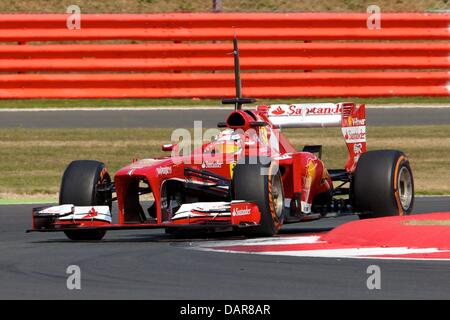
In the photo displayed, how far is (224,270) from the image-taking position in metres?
10.1

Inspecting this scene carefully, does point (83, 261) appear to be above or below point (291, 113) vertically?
below

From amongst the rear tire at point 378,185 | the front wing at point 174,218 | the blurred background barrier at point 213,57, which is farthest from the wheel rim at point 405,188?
the blurred background barrier at point 213,57

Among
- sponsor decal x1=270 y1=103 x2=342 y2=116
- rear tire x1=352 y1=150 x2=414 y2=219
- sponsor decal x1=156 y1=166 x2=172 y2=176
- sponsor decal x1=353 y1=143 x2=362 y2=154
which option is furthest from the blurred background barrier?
sponsor decal x1=156 y1=166 x2=172 y2=176

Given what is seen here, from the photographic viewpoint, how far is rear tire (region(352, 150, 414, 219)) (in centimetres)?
1323

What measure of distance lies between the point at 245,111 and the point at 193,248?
235cm

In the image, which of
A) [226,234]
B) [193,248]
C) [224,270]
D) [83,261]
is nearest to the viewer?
[224,270]

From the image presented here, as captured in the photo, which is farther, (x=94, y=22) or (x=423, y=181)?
(x=94, y=22)

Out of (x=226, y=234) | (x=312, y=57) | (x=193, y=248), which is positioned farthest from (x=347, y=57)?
(x=193, y=248)

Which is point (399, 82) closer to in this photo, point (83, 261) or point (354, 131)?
point (354, 131)

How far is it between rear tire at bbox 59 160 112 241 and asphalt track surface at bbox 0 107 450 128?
9432 mm

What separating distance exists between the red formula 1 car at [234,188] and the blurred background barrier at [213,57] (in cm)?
992

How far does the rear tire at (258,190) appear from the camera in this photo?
A: 476 inches

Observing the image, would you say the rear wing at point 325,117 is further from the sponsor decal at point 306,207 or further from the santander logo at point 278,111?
the sponsor decal at point 306,207

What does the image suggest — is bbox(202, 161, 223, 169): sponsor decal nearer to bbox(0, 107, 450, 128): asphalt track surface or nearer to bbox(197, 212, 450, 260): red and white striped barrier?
bbox(197, 212, 450, 260): red and white striped barrier
